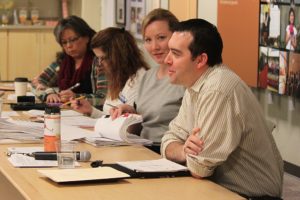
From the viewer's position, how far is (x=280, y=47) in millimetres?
5395

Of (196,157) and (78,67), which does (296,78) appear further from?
(196,157)

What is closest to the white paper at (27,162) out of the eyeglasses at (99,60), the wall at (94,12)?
the eyeglasses at (99,60)

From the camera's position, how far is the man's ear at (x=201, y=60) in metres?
2.74

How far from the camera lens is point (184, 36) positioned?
276cm

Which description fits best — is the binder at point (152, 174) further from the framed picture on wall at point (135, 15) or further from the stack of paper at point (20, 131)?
the framed picture on wall at point (135, 15)

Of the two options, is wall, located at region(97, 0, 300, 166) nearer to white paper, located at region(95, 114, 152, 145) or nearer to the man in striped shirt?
white paper, located at region(95, 114, 152, 145)

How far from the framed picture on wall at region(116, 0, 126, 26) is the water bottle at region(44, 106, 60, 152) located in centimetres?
606

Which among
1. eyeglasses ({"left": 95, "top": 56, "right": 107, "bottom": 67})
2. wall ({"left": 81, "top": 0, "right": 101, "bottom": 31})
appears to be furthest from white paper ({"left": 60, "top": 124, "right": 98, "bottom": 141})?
wall ({"left": 81, "top": 0, "right": 101, "bottom": 31})

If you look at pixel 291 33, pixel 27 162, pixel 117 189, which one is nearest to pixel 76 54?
pixel 291 33

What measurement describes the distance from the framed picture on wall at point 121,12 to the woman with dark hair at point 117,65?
171 inches

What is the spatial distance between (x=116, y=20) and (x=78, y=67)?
3.98 metres

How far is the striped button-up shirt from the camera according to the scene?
2.56 m

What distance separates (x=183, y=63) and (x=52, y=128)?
64 cm

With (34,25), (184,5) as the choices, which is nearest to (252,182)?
(184,5)
